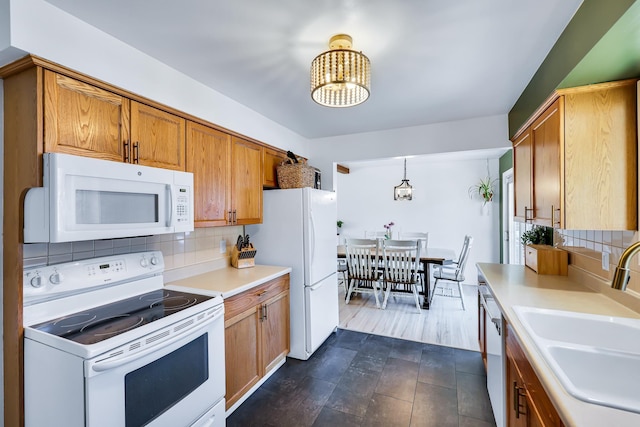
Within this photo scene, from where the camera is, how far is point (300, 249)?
2734 millimetres

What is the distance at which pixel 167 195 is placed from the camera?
172 centimetres

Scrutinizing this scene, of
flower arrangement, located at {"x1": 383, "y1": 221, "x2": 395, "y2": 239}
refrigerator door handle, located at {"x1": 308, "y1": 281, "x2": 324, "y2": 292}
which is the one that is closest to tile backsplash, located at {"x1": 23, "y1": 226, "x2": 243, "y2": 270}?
refrigerator door handle, located at {"x1": 308, "y1": 281, "x2": 324, "y2": 292}

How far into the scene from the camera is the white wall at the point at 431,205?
5.20m

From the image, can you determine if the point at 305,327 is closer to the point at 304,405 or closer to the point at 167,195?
the point at 304,405

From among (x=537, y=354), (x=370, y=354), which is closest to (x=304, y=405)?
(x=370, y=354)

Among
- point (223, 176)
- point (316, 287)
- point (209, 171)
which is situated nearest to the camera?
point (209, 171)

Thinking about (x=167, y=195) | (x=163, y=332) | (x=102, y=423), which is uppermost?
(x=167, y=195)

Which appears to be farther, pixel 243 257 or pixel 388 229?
pixel 388 229

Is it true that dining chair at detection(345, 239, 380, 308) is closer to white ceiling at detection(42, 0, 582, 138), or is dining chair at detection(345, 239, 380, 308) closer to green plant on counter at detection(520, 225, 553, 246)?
green plant on counter at detection(520, 225, 553, 246)

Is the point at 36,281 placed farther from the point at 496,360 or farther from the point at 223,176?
the point at 496,360

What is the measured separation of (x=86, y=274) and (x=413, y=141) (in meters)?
2.95

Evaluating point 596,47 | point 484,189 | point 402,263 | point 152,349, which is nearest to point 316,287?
point 402,263

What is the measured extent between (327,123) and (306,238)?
4.02ft

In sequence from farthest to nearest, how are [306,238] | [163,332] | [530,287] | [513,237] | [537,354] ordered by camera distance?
1. [513,237]
2. [306,238]
3. [530,287]
4. [163,332]
5. [537,354]
